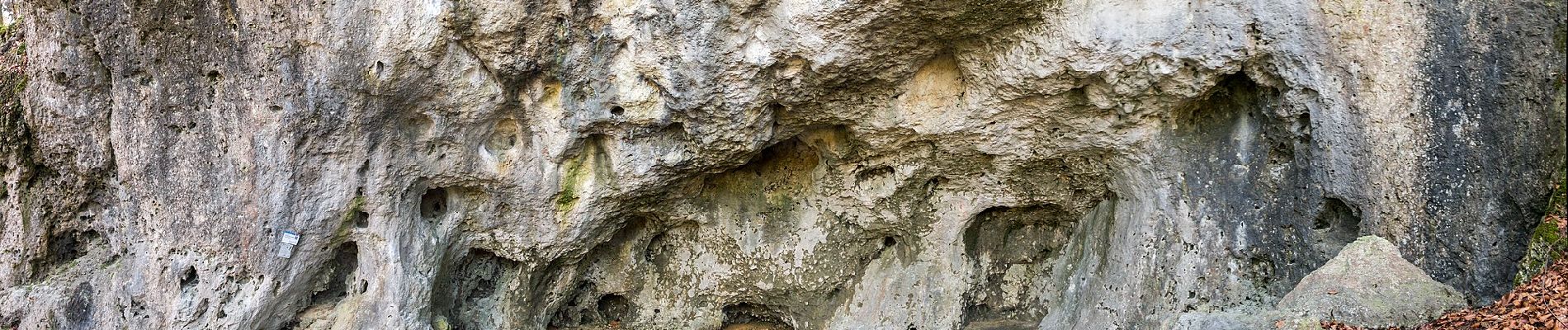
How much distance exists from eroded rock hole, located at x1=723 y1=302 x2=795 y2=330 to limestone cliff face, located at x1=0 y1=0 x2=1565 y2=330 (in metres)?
1.16

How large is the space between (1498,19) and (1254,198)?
1.53 m

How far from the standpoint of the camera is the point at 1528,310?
13.9ft

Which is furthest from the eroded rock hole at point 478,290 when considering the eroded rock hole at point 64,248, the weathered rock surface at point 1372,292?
the weathered rock surface at point 1372,292

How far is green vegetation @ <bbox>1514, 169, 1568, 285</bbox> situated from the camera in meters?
4.38

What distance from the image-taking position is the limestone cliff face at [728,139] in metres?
4.92

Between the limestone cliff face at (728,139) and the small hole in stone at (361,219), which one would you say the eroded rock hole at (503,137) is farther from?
the small hole in stone at (361,219)

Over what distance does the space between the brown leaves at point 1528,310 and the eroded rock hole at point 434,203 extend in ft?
18.1

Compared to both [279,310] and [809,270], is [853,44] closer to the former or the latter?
[809,270]

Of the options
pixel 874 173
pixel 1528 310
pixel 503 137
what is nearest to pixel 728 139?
pixel 874 173

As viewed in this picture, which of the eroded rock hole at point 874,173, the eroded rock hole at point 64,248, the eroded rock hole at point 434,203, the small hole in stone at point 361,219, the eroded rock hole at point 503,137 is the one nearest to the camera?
the small hole in stone at point 361,219

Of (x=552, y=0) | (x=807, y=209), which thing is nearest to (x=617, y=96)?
(x=552, y=0)

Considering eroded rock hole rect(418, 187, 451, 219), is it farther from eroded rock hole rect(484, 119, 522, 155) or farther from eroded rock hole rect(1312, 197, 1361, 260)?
eroded rock hole rect(1312, 197, 1361, 260)

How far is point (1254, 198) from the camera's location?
5.70 meters

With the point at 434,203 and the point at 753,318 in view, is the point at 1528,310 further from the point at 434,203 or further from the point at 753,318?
the point at 434,203
